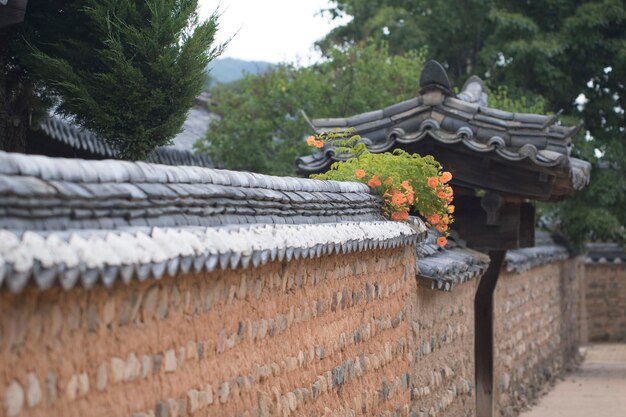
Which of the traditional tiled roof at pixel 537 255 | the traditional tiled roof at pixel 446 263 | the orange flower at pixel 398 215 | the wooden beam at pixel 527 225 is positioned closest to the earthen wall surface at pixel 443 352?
the traditional tiled roof at pixel 446 263

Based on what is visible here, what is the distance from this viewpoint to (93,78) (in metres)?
9.96

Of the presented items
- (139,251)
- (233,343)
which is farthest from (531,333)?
(139,251)

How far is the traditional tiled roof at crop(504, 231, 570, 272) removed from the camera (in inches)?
534

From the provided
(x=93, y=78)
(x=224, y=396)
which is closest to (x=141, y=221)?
(x=224, y=396)

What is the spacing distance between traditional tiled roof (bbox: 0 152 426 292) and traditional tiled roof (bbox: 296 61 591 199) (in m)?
4.67

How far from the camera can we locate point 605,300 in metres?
28.7

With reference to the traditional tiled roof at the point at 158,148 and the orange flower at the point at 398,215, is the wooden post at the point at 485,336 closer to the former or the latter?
the traditional tiled roof at the point at 158,148

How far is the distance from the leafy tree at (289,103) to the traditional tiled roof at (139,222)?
12009 mm

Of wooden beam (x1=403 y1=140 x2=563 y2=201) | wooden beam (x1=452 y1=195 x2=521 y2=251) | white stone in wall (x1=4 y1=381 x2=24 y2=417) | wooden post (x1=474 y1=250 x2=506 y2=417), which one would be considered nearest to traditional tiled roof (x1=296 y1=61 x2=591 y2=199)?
wooden beam (x1=403 y1=140 x2=563 y2=201)

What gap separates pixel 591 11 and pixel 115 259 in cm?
1845

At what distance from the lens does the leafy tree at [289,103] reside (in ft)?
59.6

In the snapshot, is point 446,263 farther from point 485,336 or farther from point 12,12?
point 12,12

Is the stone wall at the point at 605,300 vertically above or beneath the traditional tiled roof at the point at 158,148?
beneath

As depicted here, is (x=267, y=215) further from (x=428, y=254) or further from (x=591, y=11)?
(x=591, y=11)
